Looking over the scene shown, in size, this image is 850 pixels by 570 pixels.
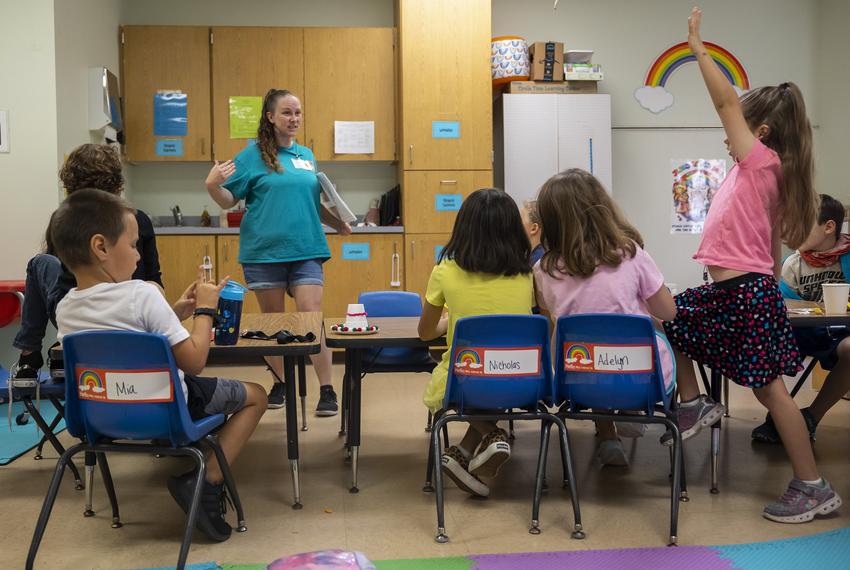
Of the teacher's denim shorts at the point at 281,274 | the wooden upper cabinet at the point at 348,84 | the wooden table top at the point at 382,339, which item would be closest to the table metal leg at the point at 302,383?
the teacher's denim shorts at the point at 281,274

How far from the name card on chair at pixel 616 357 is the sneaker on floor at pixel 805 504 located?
61 cm

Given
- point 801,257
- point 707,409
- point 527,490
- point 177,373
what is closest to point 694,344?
point 707,409

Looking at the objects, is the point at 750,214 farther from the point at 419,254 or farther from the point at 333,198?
the point at 419,254

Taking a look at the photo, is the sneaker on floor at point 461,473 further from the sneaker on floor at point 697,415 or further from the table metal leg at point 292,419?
the sneaker on floor at point 697,415

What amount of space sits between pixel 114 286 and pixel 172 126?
165 inches

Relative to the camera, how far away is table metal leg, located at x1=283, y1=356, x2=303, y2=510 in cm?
249

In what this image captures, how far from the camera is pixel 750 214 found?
2490 millimetres

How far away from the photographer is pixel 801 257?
3.63m

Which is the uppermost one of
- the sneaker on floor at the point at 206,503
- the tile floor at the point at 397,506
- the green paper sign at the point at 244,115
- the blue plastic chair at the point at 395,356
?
the green paper sign at the point at 244,115

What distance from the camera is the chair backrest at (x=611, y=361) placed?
2.35 metres

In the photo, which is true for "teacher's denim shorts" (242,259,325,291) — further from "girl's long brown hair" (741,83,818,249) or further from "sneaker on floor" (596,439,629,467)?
"girl's long brown hair" (741,83,818,249)

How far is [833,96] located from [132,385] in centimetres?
612

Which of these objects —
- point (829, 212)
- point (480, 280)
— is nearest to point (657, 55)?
point (829, 212)

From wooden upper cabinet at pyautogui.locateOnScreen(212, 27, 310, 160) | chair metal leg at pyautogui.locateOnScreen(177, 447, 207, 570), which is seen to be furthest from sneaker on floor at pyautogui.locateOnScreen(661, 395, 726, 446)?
wooden upper cabinet at pyautogui.locateOnScreen(212, 27, 310, 160)
